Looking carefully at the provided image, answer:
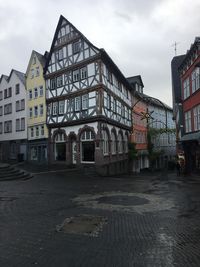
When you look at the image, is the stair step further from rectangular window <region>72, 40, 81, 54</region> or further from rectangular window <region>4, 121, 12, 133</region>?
rectangular window <region>4, 121, 12, 133</region>

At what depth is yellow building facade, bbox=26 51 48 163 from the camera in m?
33.4

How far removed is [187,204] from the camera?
11539 millimetres

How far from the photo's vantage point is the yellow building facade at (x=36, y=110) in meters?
33.4

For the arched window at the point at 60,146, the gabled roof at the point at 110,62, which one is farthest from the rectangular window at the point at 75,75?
the arched window at the point at 60,146

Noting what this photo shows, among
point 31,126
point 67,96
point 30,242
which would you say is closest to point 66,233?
point 30,242

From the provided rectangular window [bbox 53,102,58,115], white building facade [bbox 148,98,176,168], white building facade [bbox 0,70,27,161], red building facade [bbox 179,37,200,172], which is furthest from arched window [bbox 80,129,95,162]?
white building facade [bbox 148,98,176,168]

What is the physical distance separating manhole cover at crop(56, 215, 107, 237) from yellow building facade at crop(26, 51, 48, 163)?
24.2 metres

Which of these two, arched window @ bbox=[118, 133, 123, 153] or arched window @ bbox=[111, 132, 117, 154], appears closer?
arched window @ bbox=[111, 132, 117, 154]

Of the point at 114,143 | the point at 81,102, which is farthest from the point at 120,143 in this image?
the point at 81,102

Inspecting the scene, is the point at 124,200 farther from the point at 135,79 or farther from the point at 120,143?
the point at 135,79

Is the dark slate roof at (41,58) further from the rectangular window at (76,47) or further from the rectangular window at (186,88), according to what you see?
the rectangular window at (186,88)

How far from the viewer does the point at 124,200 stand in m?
12.3

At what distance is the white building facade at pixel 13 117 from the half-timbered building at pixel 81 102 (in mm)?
6407

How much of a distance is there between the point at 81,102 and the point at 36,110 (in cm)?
833
